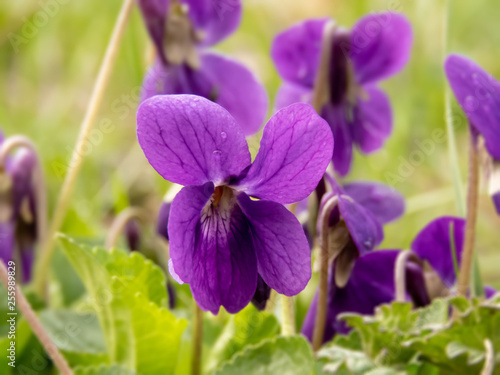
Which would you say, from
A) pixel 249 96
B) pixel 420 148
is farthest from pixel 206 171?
pixel 420 148

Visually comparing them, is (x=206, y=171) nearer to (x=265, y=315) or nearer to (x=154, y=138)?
(x=154, y=138)

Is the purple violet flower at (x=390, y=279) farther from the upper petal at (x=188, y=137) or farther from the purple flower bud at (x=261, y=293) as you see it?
the upper petal at (x=188, y=137)

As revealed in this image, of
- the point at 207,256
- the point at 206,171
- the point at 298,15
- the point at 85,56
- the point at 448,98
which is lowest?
the point at 207,256

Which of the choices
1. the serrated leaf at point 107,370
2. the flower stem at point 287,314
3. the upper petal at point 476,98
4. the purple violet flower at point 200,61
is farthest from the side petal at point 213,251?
the purple violet flower at point 200,61

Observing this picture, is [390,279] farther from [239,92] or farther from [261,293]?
[239,92]

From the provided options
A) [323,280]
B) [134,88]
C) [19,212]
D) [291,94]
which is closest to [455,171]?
[323,280]

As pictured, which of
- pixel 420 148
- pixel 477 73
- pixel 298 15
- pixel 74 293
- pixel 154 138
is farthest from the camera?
pixel 298 15
